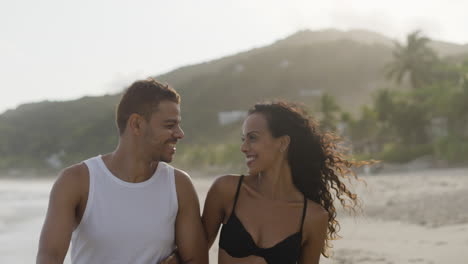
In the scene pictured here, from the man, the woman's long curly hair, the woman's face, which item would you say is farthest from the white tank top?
the woman's long curly hair

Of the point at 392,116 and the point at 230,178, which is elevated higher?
the point at 230,178

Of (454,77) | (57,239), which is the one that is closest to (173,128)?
(57,239)

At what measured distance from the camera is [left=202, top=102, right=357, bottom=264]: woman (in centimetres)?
339

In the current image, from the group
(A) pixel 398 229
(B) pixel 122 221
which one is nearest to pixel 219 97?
(A) pixel 398 229

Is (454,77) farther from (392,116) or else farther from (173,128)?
(173,128)

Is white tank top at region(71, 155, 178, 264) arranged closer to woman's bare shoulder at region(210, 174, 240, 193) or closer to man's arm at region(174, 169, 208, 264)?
man's arm at region(174, 169, 208, 264)

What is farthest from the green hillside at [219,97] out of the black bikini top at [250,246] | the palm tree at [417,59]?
the black bikini top at [250,246]

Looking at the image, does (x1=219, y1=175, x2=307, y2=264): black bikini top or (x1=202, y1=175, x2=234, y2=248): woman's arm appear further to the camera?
(x1=202, y1=175, x2=234, y2=248): woman's arm

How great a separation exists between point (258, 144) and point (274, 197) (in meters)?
0.37

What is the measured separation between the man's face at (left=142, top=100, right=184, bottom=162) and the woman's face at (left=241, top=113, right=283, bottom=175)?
445mm

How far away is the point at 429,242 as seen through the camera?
332 inches

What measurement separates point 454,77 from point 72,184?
43230mm

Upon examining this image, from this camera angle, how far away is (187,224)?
328 centimetres

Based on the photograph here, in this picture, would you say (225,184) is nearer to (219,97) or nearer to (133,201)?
(133,201)
